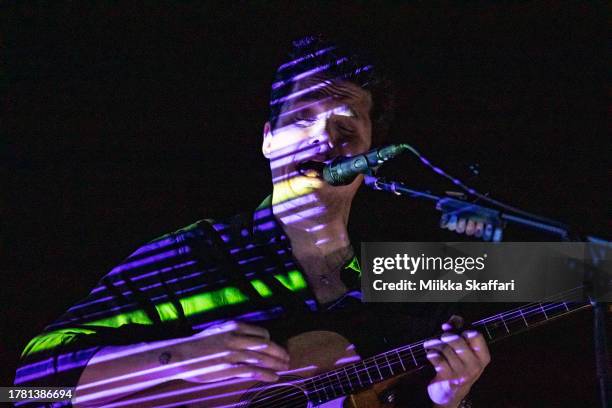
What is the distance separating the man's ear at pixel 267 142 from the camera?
2.19 metres

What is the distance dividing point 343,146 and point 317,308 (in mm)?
650

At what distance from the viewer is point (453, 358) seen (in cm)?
176

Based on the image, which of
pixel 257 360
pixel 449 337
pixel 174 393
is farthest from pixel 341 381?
pixel 174 393

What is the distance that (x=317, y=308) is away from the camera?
1.97 m

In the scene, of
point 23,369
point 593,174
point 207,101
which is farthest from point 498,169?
point 23,369

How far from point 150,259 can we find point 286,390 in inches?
29.0

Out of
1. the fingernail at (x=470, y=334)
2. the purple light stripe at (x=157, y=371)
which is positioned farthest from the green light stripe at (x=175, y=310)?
the fingernail at (x=470, y=334)

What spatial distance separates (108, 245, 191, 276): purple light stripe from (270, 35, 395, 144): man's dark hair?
0.64m

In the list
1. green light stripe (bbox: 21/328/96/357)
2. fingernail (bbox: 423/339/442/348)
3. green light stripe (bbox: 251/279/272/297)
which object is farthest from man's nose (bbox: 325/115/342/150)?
green light stripe (bbox: 21/328/96/357)

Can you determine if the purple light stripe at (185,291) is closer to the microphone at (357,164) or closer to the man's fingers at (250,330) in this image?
the man's fingers at (250,330)

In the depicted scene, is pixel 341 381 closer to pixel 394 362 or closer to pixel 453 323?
pixel 394 362

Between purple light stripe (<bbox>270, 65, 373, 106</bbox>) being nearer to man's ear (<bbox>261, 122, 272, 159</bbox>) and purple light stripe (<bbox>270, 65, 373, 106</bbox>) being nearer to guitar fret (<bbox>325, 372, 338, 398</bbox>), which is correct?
man's ear (<bbox>261, 122, 272, 159</bbox>)

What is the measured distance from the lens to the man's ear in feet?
7.18

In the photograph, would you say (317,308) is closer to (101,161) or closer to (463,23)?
(101,161)
